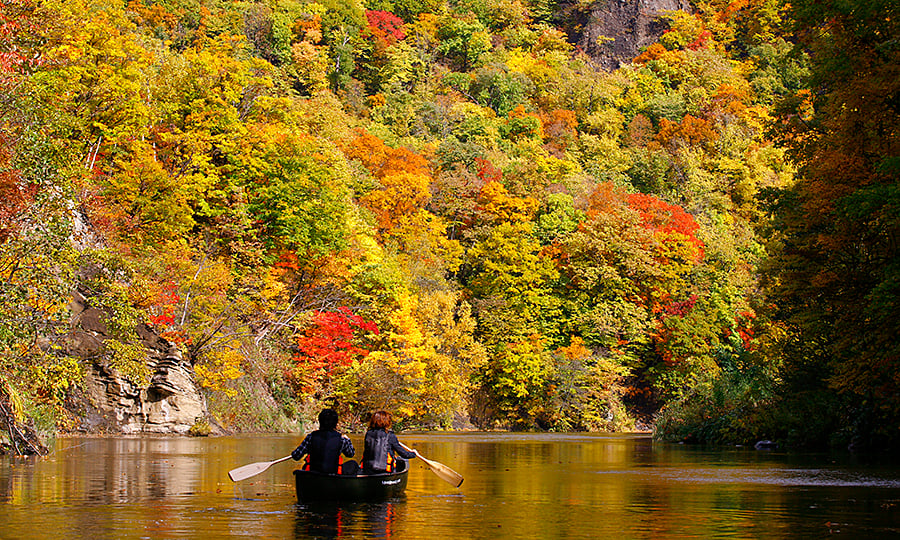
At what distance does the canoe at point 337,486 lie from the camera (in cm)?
1244

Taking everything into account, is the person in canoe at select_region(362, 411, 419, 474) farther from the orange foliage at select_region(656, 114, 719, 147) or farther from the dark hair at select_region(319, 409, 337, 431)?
the orange foliage at select_region(656, 114, 719, 147)

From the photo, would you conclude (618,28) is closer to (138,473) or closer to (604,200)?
(604,200)

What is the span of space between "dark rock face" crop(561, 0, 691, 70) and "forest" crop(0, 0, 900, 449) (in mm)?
15825

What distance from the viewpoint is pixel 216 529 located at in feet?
32.1

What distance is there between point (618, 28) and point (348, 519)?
10843cm

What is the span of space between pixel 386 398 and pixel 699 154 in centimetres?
4193

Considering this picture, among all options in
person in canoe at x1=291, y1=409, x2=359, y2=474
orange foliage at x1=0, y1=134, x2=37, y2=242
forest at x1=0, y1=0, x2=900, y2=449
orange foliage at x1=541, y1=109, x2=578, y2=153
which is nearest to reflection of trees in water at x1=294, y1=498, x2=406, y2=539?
person in canoe at x1=291, y1=409, x2=359, y2=474

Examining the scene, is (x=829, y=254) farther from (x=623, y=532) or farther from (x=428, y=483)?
(x=623, y=532)

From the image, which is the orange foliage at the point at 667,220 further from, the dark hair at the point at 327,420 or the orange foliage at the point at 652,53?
the dark hair at the point at 327,420

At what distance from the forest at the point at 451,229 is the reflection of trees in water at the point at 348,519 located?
27.4 feet

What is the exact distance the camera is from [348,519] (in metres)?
11.0

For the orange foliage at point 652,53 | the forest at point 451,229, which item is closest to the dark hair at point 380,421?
the forest at point 451,229

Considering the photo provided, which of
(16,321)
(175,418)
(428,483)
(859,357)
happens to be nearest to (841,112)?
(859,357)

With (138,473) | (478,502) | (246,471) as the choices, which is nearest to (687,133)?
(138,473)
